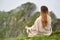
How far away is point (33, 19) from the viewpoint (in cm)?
218

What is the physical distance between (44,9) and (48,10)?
1.7 inches

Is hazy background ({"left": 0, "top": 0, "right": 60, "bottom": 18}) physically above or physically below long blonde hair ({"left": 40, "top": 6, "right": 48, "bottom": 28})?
above

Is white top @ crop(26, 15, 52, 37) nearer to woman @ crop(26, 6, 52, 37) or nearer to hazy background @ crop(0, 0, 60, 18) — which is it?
woman @ crop(26, 6, 52, 37)

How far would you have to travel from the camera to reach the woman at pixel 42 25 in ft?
7.04

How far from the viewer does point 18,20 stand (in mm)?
2213

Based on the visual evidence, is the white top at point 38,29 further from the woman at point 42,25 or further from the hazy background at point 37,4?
the hazy background at point 37,4

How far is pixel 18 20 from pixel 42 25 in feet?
0.87

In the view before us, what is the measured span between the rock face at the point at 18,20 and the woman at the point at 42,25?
0.04m

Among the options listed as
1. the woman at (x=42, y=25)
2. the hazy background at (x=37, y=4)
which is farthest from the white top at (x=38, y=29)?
the hazy background at (x=37, y=4)

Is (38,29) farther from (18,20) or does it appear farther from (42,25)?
(18,20)

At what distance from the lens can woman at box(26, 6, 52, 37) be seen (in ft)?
7.04

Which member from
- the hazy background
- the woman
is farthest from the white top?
the hazy background

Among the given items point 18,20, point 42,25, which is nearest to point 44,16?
point 42,25

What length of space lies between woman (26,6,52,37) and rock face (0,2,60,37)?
0.14ft
